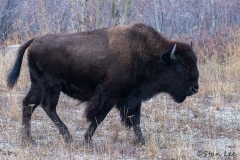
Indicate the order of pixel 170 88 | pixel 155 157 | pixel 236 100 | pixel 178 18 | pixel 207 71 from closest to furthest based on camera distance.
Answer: pixel 155 157, pixel 170 88, pixel 236 100, pixel 207 71, pixel 178 18

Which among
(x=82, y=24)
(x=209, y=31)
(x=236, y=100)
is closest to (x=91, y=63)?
(x=236, y=100)

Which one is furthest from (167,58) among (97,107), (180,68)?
(97,107)

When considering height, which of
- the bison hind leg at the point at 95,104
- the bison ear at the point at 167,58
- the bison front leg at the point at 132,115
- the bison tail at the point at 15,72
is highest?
the bison ear at the point at 167,58

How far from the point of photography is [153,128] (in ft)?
25.1

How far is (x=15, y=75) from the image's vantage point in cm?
699

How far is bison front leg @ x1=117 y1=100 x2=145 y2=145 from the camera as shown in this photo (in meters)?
6.85

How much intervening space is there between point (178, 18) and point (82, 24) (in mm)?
8843

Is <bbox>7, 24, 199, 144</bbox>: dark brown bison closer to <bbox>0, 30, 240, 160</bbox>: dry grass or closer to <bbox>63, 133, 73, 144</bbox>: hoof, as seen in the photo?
<bbox>63, 133, 73, 144</bbox>: hoof

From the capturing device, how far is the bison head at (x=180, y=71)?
275 inches

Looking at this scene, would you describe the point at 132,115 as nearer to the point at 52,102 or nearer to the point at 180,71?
the point at 180,71

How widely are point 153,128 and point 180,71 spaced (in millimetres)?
1122

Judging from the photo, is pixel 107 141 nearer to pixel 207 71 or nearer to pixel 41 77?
pixel 41 77

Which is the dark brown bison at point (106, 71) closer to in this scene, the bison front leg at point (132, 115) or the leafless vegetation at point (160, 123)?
the bison front leg at point (132, 115)

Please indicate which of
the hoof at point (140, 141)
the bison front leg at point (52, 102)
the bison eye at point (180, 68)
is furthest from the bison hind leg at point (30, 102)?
the bison eye at point (180, 68)
